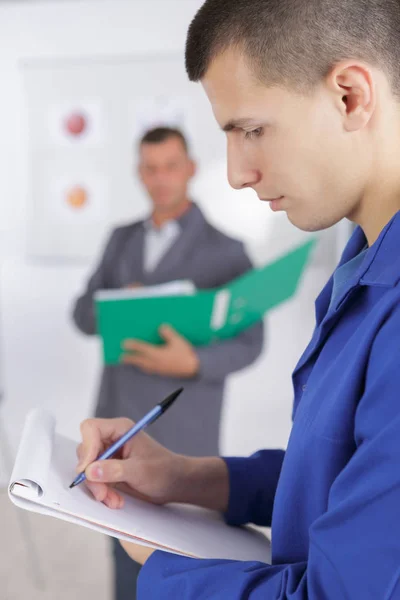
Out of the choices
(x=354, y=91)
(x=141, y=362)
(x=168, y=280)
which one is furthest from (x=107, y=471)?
(x=168, y=280)

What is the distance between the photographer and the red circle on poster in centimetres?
315

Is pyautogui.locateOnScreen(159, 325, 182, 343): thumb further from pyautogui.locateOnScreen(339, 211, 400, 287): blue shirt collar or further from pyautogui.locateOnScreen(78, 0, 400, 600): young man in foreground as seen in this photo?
pyautogui.locateOnScreen(339, 211, 400, 287): blue shirt collar

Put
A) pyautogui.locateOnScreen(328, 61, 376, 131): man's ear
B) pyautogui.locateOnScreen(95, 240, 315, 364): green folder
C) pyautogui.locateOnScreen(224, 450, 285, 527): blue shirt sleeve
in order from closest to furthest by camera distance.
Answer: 1. pyautogui.locateOnScreen(328, 61, 376, 131): man's ear
2. pyautogui.locateOnScreen(224, 450, 285, 527): blue shirt sleeve
3. pyautogui.locateOnScreen(95, 240, 315, 364): green folder

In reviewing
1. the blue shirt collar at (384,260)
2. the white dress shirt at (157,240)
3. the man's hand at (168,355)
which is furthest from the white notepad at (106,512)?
the white dress shirt at (157,240)

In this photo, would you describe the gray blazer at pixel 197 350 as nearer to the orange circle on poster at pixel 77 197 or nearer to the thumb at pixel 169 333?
the thumb at pixel 169 333

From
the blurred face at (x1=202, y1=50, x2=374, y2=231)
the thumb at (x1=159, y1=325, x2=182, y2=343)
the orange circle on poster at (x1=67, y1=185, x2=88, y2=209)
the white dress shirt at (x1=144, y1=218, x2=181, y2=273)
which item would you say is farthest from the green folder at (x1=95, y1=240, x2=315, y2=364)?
the blurred face at (x1=202, y1=50, x2=374, y2=231)

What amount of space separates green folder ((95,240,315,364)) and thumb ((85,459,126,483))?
127 centimetres

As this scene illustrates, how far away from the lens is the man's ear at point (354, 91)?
0.65 meters

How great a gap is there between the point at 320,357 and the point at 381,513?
0.20 meters

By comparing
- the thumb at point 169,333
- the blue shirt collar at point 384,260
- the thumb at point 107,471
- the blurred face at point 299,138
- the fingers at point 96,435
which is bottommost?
the thumb at point 169,333

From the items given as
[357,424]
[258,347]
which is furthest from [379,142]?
[258,347]

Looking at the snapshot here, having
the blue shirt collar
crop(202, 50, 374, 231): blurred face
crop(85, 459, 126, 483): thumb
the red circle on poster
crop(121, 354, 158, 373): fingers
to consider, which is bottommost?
crop(121, 354, 158, 373): fingers

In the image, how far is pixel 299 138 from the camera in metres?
0.67

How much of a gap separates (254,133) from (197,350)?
1.66 metres
